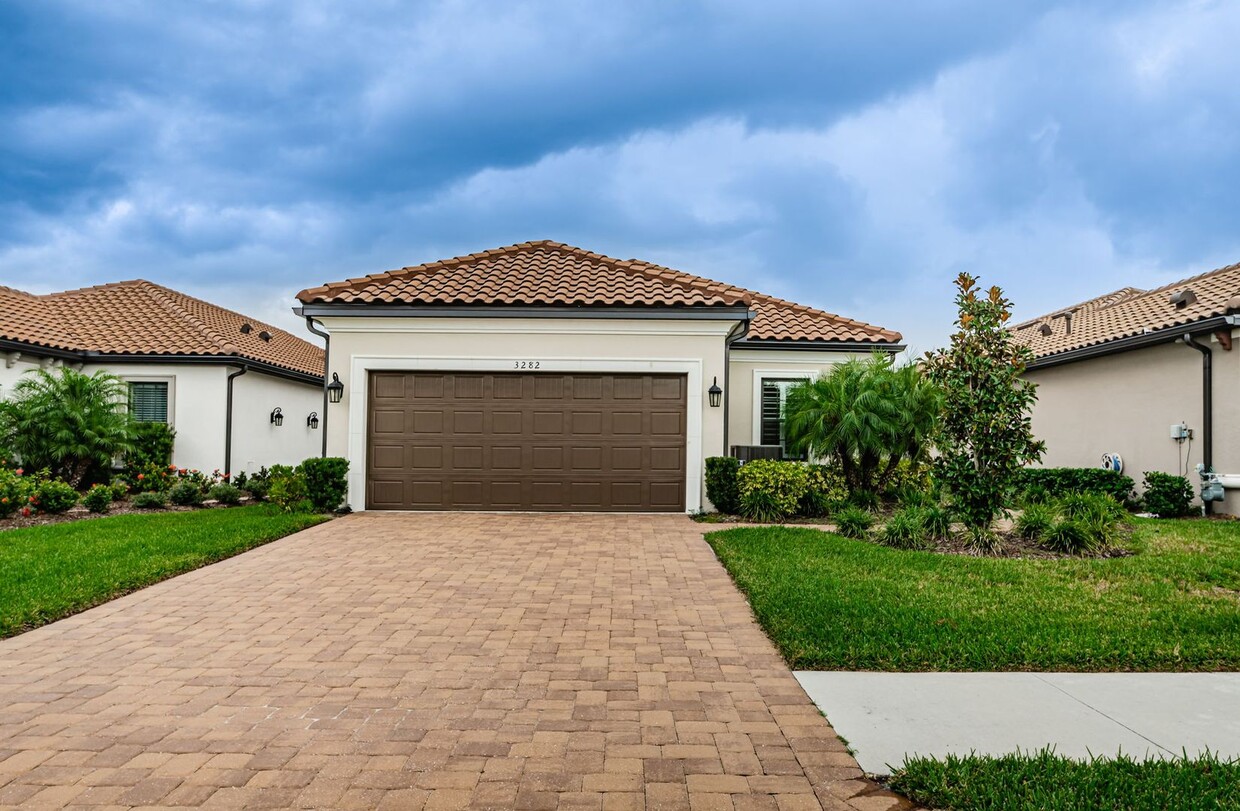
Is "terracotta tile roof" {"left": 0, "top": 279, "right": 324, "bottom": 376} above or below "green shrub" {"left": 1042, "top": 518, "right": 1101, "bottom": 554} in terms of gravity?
above

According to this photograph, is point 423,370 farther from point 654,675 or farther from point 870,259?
point 870,259

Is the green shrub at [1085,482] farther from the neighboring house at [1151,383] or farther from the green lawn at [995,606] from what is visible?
the green lawn at [995,606]

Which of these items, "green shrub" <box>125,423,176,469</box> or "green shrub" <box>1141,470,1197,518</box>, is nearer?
"green shrub" <box>1141,470,1197,518</box>

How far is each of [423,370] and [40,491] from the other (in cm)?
610

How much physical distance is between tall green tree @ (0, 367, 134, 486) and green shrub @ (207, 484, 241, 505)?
1.96m

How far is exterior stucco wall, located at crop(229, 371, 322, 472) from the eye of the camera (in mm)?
15172

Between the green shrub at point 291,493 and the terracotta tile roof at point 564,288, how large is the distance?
117 inches

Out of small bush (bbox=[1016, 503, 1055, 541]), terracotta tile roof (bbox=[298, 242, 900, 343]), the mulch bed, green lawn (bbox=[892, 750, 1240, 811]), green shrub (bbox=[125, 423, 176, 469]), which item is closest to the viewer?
green lawn (bbox=[892, 750, 1240, 811])

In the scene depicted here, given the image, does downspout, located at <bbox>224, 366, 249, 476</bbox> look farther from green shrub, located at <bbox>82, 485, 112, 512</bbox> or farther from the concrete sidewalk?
the concrete sidewalk

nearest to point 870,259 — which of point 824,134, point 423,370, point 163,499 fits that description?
point 824,134

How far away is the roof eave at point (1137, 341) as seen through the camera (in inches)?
414

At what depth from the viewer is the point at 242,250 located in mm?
17734

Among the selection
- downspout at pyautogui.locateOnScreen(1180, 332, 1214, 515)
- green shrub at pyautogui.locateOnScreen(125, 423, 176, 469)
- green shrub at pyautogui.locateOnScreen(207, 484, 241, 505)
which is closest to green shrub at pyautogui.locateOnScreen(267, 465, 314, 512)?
green shrub at pyautogui.locateOnScreen(207, 484, 241, 505)

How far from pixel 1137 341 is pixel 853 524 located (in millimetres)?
7487
